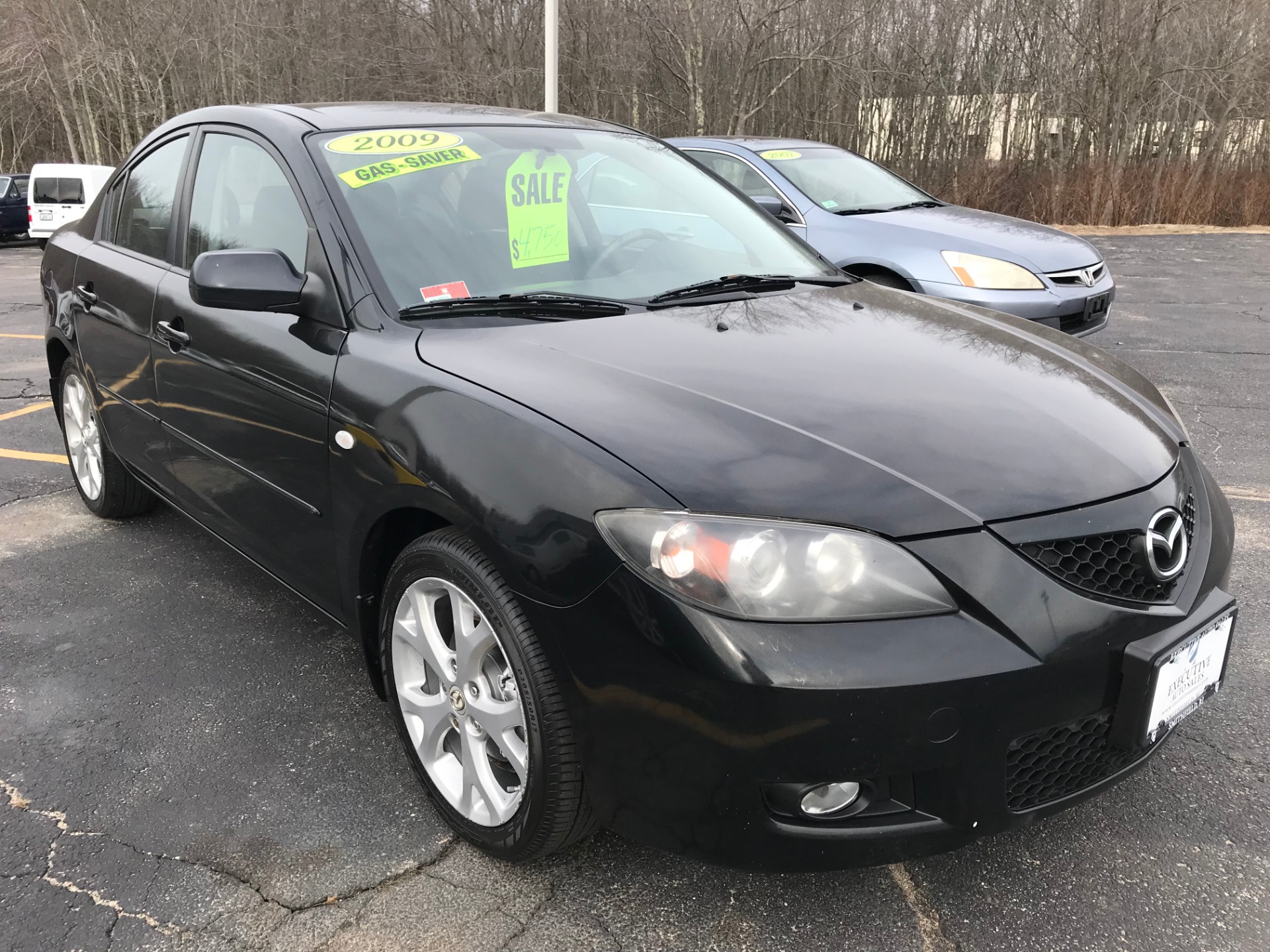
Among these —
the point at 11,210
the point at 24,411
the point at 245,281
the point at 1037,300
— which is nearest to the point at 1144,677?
the point at 245,281

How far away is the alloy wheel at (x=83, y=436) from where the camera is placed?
4.20 m

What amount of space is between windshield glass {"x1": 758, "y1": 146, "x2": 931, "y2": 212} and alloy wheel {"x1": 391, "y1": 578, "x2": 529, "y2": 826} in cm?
575

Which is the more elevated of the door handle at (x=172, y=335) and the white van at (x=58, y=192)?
the door handle at (x=172, y=335)

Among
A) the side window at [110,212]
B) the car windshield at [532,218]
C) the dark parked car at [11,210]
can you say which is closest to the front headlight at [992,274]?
the car windshield at [532,218]

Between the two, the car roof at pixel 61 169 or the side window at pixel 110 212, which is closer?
the side window at pixel 110 212

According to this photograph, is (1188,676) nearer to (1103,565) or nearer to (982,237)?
(1103,565)

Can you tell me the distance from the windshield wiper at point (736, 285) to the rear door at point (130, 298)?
1814 mm

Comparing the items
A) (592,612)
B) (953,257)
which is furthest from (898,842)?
(953,257)

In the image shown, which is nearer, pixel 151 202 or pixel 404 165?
pixel 404 165

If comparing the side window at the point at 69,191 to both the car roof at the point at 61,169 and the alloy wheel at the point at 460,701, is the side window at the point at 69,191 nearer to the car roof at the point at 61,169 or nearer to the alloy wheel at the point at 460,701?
the car roof at the point at 61,169

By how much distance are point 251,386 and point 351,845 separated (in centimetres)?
125

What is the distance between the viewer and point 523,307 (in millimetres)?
2531

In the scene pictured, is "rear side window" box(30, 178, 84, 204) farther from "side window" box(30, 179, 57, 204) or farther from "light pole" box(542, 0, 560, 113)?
"light pole" box(542, 0, 560, 113)

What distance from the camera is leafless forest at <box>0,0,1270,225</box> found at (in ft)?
66.1
